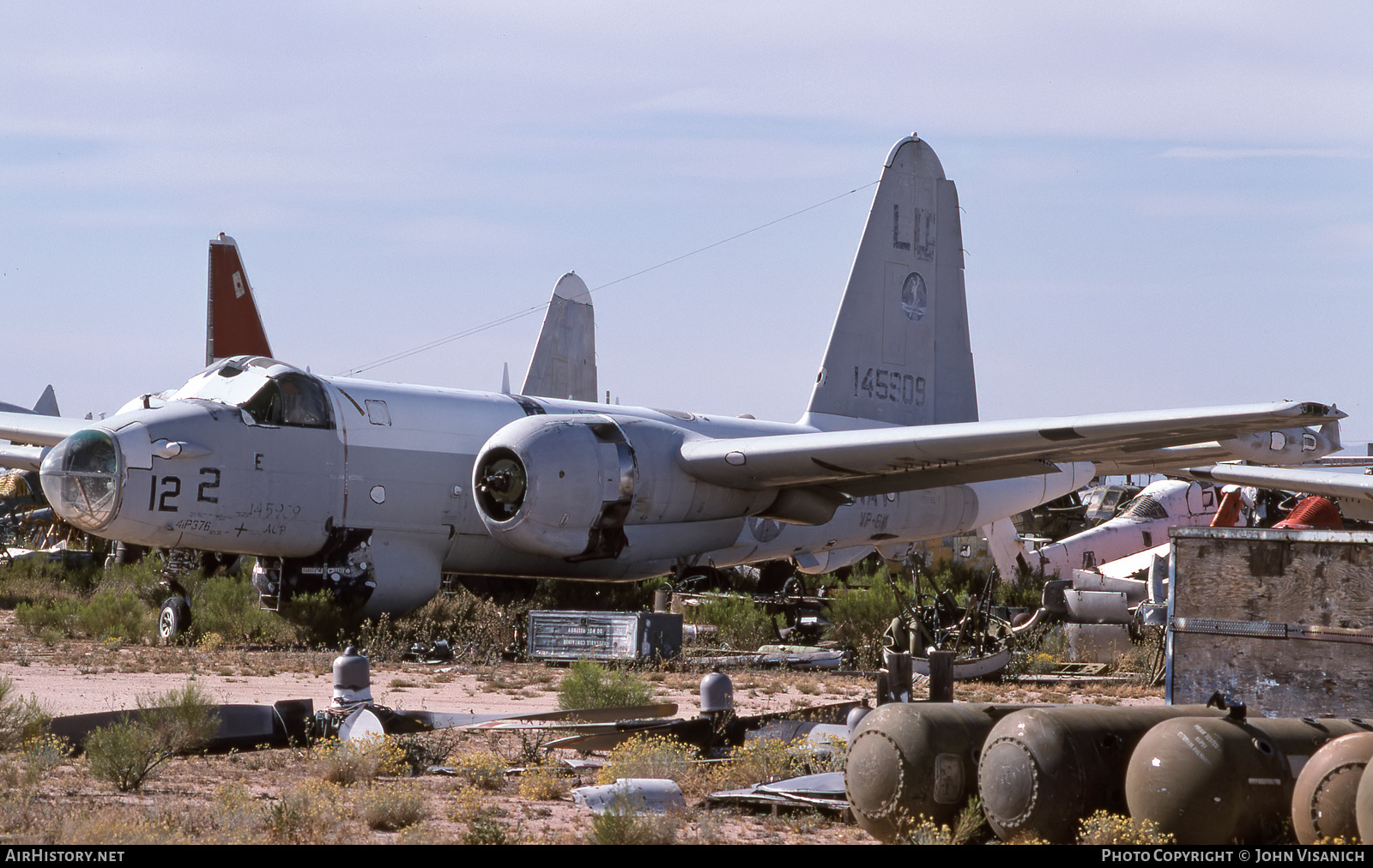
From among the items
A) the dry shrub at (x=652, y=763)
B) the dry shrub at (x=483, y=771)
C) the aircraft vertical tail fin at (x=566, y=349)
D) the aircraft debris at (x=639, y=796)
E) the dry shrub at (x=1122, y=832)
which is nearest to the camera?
the dry shrub at (x=1122, y=832)

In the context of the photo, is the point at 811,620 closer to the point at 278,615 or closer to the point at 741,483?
the point at 741,483

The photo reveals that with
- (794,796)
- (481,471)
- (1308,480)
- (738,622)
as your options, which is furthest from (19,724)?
(1308,480)

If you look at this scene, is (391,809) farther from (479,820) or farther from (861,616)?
(861,616)

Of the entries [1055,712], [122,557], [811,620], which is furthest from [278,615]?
[1055,712]

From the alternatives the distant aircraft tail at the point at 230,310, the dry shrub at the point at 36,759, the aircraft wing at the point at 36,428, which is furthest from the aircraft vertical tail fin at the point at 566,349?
the dry shrub at the point at 36,759

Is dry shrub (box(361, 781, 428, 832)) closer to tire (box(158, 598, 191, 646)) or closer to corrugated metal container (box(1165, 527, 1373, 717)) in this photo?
corrugated metal container (box(1165, 527, 1373, 717))

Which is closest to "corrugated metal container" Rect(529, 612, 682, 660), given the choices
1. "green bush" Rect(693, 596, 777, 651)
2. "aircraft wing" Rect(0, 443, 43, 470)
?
"green bush" Rect(693, 596, 777, 651)

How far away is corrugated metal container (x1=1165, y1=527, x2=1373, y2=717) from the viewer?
7816mm

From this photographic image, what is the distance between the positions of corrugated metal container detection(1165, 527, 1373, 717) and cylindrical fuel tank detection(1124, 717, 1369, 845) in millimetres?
1439

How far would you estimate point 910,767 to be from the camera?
687cm

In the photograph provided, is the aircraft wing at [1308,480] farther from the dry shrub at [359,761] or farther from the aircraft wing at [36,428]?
the aircraft wing at [36,428]

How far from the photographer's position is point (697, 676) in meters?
15.3

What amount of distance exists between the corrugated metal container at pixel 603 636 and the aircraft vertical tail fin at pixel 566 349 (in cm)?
1227

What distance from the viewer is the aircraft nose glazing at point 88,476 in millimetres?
14945
